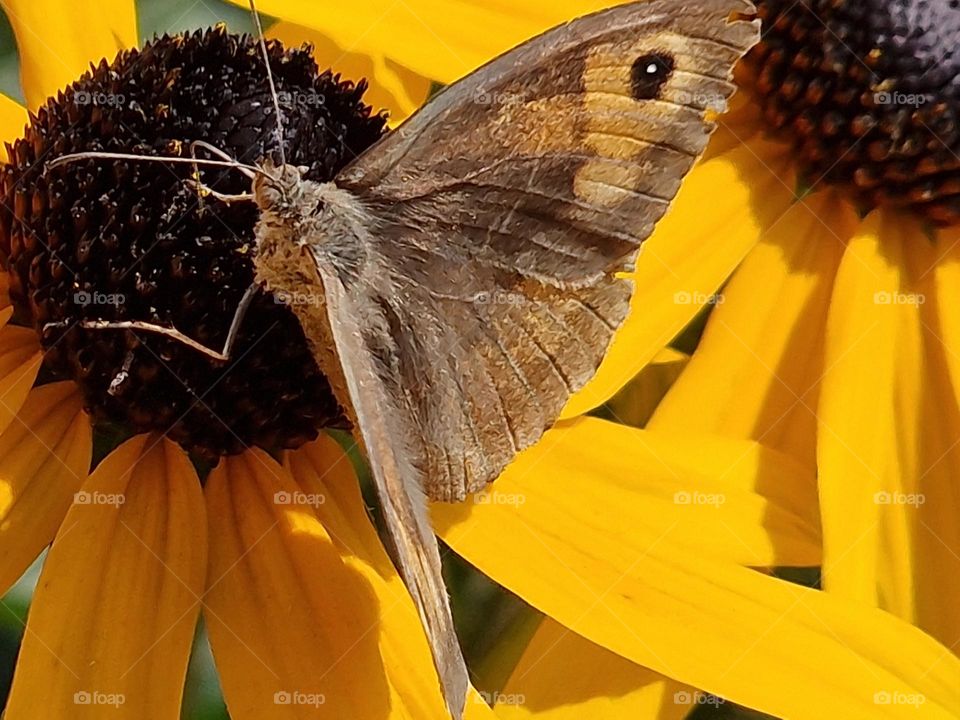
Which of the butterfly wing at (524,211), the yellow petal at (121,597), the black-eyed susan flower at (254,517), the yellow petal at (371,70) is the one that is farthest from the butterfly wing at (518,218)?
the yellow petal at (371,70)

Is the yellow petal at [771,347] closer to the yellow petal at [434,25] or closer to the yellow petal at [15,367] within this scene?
the yellow petal at [434,25]

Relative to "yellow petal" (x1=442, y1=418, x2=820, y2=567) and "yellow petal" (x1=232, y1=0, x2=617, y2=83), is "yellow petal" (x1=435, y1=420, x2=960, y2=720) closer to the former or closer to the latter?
"yellow petal" (x1=442, y1=418, x2=820, y2=567)

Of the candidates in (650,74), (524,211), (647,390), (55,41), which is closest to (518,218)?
(524,211)

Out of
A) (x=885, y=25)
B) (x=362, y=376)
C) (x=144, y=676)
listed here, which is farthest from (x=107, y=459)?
(x=885, y=25)

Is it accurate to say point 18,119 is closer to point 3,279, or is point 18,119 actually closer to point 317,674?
point 3,279

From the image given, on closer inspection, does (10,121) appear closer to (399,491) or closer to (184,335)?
(184,335)

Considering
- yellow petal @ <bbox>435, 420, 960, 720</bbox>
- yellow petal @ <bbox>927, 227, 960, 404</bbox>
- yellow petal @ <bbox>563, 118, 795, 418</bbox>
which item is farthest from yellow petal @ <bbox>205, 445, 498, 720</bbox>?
yellow petal @ <bbox>927, 227, 960, 404</bbox>
